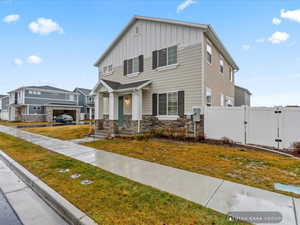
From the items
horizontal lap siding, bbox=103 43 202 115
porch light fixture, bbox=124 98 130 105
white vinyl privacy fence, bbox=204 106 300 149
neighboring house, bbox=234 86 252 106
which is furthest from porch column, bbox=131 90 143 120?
neighboring house, bbox=234 86 252 106

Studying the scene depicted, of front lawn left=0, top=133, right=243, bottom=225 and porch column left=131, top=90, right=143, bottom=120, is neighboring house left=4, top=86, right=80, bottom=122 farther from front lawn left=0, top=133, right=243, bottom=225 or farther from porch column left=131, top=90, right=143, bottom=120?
front lawn left=0, top=133, right=243, bottom=225

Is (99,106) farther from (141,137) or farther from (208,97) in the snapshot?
(208,97)

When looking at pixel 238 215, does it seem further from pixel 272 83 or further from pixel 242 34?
pixel 272 83

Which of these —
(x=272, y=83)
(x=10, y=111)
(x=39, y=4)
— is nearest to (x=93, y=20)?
(x=39, y=4)

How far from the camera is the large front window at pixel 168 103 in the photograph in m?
9.57

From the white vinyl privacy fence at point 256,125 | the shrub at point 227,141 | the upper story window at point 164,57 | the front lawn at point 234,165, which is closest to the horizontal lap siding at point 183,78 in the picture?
the upper story window at point 164,57

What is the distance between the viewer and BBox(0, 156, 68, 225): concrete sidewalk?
239cm

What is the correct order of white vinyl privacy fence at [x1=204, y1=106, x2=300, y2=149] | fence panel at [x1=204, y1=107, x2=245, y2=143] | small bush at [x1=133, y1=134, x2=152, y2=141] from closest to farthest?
white vinyl privacy fence at [x1=204, y1=106, x2=300, y2=149]
fence panel at [x1=204, y1=107, x2=245, y2=143]
small bush at [x1=133, y1=134, x2=152, y2=141]

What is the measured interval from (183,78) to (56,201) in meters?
8.51

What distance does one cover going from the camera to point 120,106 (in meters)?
11.9

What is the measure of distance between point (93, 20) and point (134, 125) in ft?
43.5

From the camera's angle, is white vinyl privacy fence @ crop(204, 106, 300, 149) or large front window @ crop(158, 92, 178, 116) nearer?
white vinyl privacy fence @ crop(204, 106, 300, 149)

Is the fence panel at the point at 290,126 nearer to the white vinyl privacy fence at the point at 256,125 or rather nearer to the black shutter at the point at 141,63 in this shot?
the white vinyl privacy fence at the point at 256,125

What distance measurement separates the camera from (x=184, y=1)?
37.3ft
